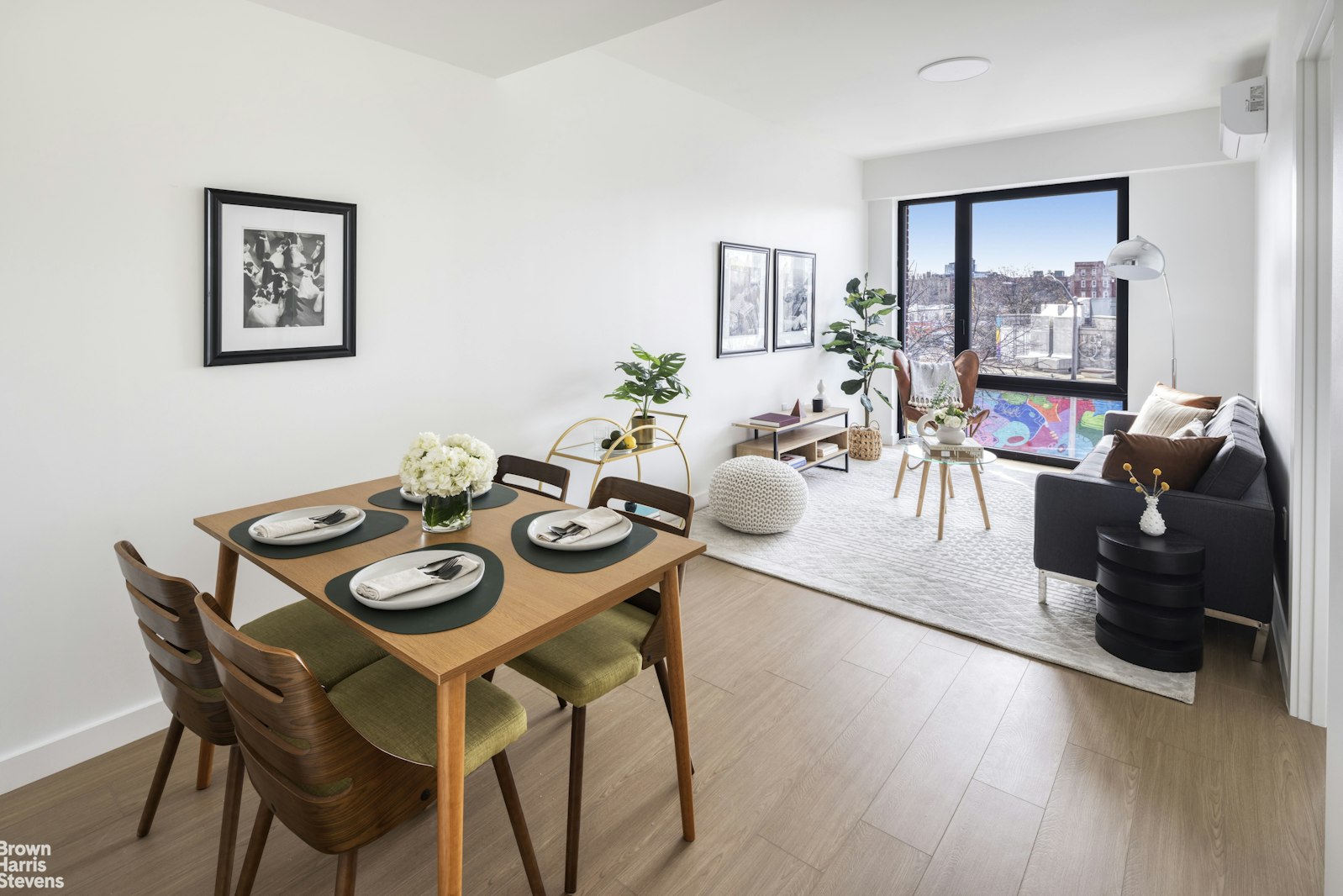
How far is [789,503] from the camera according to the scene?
4.23 meters

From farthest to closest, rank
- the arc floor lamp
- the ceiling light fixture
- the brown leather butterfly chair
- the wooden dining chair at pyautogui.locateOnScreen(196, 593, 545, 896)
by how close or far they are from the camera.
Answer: the brown leather butterfly chair → the arc floor lamp → the ceiling light fixture → the wooden dining chair at pyautogui.locateOnScreen(196, 593, 545, 896)

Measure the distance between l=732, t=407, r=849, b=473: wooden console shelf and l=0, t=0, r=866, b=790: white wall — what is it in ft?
4.94

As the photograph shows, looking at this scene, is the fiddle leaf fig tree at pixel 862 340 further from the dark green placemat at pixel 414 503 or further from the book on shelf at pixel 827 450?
the dark green placemat at pixel 414 503

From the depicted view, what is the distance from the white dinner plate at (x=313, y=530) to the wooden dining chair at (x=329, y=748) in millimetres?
427

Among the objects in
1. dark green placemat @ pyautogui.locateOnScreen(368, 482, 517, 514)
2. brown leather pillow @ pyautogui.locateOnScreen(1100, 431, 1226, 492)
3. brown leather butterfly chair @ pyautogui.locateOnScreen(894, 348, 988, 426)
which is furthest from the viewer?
brown leather butterfly chair @ pyautogui.locateOnScreen(894, 348, 988, 426)

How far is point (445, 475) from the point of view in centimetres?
185

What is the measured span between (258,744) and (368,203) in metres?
2.19

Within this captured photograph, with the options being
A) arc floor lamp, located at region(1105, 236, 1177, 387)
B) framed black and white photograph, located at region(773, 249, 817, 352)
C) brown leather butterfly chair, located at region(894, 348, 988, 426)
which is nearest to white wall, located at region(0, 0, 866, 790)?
framed black and white photograph, located at region(773, 249, 817, 352)

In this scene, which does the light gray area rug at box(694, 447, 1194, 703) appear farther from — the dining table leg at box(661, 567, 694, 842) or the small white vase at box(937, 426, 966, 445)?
the dining table leg at box(661, 567, 694, 842)

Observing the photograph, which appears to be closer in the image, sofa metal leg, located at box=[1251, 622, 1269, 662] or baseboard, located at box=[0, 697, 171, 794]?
baseboard, located at box=[0, 697, 171, 794]

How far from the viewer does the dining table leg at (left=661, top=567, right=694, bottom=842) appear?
1782mm

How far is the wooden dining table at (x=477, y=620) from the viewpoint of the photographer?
1284 mm

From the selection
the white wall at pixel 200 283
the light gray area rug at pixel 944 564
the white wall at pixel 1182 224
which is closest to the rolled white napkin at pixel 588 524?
the white wall at pixel 200 283

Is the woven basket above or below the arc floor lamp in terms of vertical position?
below
